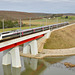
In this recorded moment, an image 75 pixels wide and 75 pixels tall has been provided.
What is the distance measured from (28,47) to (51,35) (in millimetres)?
14006

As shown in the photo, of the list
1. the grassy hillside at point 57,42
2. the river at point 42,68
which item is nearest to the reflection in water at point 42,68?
the river at point 42,68

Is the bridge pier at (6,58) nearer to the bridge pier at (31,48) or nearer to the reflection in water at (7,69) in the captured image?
the reflection in water at (7,69)

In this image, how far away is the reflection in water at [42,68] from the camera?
33.9 m

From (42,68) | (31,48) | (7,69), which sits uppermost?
(31,48)

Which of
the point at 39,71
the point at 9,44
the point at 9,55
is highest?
the point at 9,44

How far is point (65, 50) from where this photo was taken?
4962 cm

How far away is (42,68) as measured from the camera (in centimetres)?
3725

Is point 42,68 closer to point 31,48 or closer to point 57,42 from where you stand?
point 31,48

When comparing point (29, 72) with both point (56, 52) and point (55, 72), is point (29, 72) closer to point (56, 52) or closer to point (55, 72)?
point (55, 72)

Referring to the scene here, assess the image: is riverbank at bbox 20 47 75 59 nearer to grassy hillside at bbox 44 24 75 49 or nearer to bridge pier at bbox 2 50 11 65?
grassy hillside at bbox 44 24 75 49

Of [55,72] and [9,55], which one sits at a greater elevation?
[9,55]

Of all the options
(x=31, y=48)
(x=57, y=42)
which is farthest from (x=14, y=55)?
(x=57, y=42)

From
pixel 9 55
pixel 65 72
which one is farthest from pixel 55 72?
pixel 9 55

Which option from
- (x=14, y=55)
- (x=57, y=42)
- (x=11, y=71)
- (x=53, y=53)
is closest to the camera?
(x=14, y=55)
